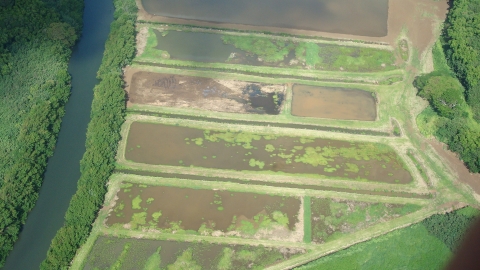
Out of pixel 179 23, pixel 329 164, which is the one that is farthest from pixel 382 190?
pixel 179 23

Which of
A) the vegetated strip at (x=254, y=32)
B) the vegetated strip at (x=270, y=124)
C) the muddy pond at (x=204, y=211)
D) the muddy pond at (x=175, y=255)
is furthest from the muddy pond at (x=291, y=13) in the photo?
the muddy pond at (x=175, y=255)

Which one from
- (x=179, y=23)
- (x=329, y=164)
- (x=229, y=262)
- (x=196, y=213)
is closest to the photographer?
(x=229, y=262)

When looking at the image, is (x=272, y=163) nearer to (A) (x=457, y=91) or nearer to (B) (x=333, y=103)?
(B) (x=333, y=103)

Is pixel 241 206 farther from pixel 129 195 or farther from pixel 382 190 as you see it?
pixel 382 190

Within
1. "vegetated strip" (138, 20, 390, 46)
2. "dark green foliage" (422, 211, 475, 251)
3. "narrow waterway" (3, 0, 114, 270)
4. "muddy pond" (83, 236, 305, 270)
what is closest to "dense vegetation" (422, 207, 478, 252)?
"dark green foliage" (422, 211, 475, 251)

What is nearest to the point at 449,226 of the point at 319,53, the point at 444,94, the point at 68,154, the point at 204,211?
the point at 444,94

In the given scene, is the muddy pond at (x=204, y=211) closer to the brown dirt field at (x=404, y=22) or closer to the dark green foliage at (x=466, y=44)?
the brown dirt field at (x=404, y=22)
